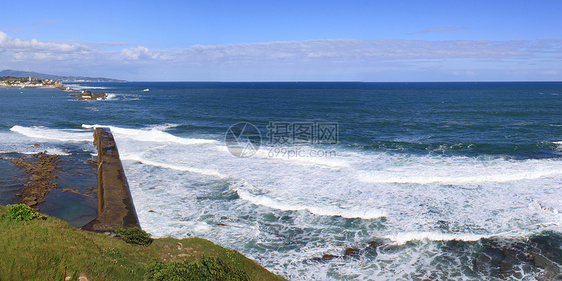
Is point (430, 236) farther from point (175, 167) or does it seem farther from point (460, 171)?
point (175, 167)

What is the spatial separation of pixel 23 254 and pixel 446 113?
5379cm

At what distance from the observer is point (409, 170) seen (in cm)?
2159

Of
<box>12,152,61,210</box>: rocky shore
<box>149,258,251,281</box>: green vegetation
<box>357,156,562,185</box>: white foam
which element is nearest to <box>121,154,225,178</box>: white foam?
<box>12,152,61,210</box>: rocky shore

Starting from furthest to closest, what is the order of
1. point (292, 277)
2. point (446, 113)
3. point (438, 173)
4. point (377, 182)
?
point (446, 113), point (438, 173), point (377, 182), point (292, 277)

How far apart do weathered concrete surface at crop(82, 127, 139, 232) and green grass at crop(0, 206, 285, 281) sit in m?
2.82

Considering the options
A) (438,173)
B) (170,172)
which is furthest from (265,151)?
(438,173)

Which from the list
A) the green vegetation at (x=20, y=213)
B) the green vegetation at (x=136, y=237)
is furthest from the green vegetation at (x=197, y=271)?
the green vegetation at (x=20, y=213)

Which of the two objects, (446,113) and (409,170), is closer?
(409,170)

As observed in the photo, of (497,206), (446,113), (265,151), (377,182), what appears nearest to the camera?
(497,206)

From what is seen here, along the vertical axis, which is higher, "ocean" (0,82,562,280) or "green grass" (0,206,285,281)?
"green grass" (0,206,285,281)

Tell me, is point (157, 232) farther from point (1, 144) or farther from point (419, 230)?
point (1, 144)

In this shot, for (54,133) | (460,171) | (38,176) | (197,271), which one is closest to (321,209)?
(197,271)

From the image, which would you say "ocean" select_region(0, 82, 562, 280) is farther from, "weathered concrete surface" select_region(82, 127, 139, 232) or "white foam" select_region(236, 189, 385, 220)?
"weathered concrete surface" select_region(82, 127, 139, 232)

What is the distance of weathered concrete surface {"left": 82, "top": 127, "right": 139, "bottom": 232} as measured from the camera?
12.9m
